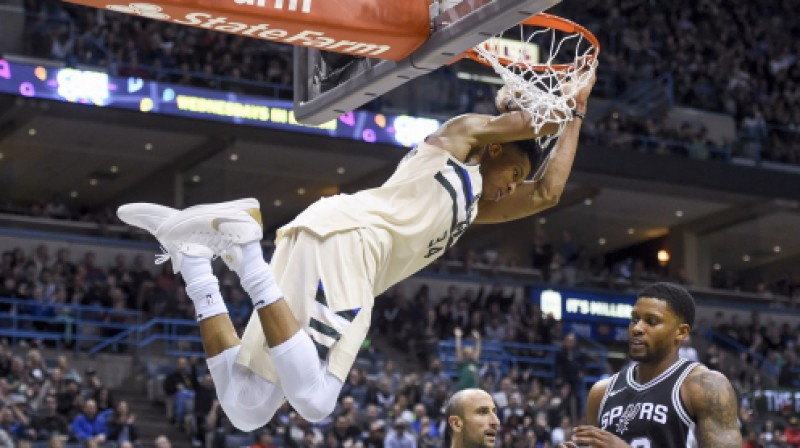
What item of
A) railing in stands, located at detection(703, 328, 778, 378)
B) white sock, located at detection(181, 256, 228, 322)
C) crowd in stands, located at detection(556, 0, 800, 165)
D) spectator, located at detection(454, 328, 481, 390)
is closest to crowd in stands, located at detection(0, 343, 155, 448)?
spectator, located at detection(454, 328, 481, 390)

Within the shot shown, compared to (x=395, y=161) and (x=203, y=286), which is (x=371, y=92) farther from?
(x=395, y=161)

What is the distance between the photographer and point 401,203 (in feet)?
18.1

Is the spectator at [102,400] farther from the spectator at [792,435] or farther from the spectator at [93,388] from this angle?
→ the spectator at [792,435]

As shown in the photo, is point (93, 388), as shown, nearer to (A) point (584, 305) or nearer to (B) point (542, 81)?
(B) point (542, 81)

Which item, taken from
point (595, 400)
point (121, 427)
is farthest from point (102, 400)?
point (595, 400)

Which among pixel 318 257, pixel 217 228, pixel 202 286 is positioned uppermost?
pixel 217 228

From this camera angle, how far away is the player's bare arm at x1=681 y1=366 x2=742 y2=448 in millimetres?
5012

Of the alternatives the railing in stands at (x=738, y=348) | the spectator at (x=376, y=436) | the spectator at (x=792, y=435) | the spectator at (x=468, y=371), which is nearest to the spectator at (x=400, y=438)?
the spectator at (x=376, y=436)

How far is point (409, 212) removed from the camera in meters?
5.49

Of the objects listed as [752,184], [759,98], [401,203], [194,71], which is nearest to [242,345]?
[401,203]

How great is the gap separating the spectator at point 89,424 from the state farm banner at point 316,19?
32.5 feet

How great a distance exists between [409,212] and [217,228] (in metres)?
0.83

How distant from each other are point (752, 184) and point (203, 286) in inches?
942

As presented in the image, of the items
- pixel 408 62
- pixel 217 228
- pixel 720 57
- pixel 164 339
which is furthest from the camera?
pixel 720 57
